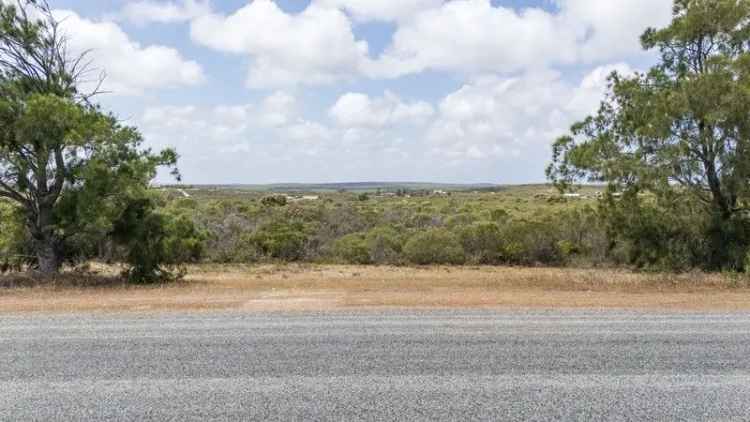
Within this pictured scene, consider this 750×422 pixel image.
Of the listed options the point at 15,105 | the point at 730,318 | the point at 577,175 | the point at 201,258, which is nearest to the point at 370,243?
the point at 201,258

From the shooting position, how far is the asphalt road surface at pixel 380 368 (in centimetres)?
537

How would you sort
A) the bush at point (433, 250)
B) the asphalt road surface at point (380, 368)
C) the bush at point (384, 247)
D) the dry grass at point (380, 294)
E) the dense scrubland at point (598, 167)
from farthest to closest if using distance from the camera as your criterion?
the bush at point (384, 247) → the bush at point (433, 250) → the dense scrubland at point (598, 167) → the dry grass at point (380, 294) → the asphalt road surface at point (380, 368)

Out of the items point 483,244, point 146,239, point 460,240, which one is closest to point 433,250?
point 460,240

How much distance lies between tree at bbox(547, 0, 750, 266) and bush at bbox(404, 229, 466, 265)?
7.35 meters

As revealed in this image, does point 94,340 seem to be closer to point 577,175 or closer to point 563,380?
point 563,380

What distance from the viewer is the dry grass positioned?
11102 millimetres

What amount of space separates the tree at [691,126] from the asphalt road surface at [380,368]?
842cm

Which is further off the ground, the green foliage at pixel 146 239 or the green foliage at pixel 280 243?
the green foliage at pixel 146 239

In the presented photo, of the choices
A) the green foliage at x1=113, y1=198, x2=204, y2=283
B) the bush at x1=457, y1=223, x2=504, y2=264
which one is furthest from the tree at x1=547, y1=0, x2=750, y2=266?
the green foliage at x1=113, y1=198, x2=204, y2=283

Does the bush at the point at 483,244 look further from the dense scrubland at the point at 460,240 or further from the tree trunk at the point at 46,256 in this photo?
the tree trunk at the point at 46,256

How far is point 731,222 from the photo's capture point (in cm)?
1764

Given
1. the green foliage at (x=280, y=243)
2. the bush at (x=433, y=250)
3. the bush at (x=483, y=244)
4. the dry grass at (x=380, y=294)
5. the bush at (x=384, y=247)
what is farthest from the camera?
the green foliage at (x=280, y=243)

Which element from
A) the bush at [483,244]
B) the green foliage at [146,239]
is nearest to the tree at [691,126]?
the bush at [483,244]

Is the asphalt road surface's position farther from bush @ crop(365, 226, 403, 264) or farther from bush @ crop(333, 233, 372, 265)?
bush @ crop(333, 233, 372, 265)
